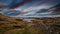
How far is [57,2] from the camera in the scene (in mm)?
3787

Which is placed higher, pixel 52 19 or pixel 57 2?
pixel 57 2

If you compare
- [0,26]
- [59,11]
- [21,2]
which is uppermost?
[21,2]

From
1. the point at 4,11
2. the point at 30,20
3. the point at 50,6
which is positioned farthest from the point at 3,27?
the point at 50,6

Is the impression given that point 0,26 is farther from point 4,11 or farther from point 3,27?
point 4,11

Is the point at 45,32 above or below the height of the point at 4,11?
below

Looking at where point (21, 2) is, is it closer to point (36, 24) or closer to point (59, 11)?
point (36, 24)

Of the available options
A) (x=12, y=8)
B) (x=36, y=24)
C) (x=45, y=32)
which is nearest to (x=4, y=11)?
(x=12, y=8)

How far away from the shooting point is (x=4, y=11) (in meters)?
3.82

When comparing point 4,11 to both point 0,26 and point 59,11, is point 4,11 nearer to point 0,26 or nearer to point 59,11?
point 0,26

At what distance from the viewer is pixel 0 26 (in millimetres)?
3684

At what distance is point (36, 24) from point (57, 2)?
757 mm

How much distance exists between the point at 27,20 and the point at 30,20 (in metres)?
0.07

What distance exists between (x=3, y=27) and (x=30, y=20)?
2.21ft

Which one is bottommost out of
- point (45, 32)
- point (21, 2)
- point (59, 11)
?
point (45, 32)
